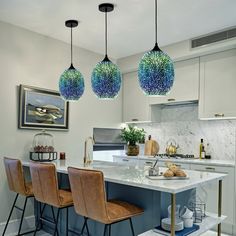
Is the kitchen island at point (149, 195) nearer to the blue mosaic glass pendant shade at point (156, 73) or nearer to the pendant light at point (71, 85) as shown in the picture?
the blue mosaic glass pendant shade at point (156, 73)

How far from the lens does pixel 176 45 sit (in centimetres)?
427

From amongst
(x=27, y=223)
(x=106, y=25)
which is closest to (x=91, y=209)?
(x=27, y=223)

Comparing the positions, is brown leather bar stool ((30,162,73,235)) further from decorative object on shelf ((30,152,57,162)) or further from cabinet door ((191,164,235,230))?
cabinet door ((191,164,235,230))

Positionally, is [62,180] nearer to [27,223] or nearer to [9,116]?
[27,223]

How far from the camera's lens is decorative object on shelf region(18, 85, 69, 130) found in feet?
12.0

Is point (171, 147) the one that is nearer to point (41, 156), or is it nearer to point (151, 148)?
point (151, 148)

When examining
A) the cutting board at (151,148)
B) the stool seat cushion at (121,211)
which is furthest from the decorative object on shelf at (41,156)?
the cutting board at (151,148)

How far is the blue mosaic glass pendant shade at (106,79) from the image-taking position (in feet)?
9.71

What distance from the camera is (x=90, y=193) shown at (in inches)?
83.2

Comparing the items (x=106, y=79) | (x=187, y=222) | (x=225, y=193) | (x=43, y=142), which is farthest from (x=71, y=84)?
(x=225, y=193)

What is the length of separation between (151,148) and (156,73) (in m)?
2.64

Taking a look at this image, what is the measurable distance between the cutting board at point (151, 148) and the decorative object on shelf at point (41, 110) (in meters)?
1.60

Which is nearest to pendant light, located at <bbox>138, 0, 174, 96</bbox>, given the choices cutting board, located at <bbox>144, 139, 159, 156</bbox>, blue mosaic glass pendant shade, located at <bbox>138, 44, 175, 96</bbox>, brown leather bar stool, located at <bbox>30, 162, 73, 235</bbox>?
blue mosaic glass pendant shade, located at <bbox>138, 44, 175, 96</bbox>

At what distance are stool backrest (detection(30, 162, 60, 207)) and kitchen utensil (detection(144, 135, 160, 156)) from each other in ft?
8.37
